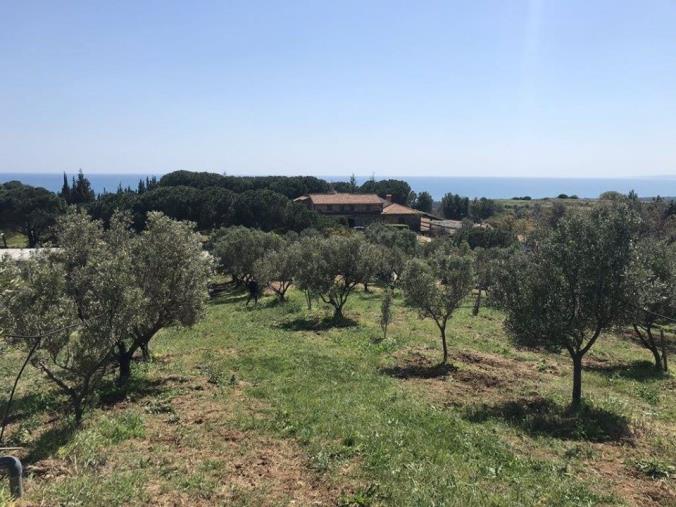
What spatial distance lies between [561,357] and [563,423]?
12.5 meters

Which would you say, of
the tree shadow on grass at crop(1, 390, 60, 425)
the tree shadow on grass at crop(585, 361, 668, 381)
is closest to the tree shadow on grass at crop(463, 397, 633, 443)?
the tree shadow on grass at crop(585, 361, 668, 381)

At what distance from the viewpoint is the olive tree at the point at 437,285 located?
24.8 meters

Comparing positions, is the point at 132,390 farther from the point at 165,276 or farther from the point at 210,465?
the point at 210,465

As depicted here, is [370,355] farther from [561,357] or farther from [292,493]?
[292,493]

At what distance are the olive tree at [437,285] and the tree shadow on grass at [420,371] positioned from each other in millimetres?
684

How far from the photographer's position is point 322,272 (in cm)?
3903

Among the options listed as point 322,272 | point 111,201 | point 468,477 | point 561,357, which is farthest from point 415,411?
point 111,201

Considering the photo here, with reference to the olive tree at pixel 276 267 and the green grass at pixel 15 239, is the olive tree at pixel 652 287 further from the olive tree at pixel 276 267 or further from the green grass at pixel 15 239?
the green grass at pixel 15 239

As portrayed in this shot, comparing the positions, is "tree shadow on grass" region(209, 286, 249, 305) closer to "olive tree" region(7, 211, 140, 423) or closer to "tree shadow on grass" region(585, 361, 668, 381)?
"olive tree" region(7, 211, 140, 423)

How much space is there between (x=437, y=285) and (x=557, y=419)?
10.5 m

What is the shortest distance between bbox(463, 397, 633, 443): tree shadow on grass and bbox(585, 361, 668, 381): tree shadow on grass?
8.67 metres

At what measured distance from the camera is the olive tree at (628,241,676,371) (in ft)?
56.8

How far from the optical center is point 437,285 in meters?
26.0

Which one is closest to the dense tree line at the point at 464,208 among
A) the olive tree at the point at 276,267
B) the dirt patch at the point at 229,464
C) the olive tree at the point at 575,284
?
the olive tree at the point at 276,267
